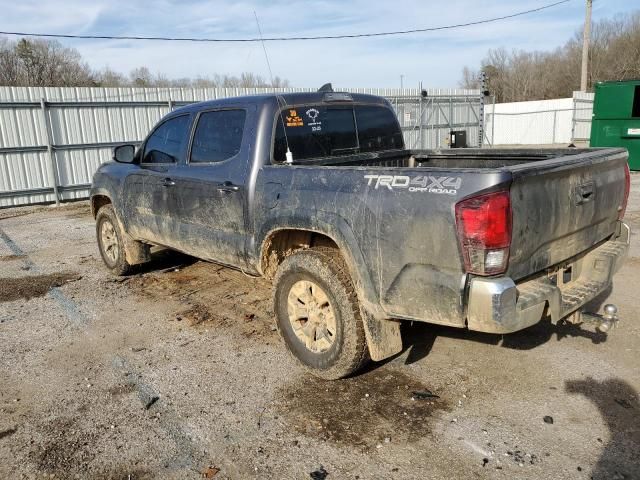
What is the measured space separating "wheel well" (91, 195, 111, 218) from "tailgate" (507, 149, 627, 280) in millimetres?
5419

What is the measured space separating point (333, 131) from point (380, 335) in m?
1.87

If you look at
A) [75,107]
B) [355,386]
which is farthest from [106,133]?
[355,386]

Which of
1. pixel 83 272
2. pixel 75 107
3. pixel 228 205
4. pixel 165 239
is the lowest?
pixel 83 272

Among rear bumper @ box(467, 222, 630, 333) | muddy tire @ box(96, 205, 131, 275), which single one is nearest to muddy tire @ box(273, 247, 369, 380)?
rear bumper @ box(467, 222, 630, 333)

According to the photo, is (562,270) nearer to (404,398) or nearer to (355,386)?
(404,398)

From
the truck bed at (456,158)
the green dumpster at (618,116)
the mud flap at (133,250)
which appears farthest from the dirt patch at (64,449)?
the green dumpster at (618,116)

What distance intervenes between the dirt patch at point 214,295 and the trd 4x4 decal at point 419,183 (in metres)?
2.03

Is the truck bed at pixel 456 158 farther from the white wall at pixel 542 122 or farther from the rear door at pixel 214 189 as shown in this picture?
the white wall at pixel 542 122

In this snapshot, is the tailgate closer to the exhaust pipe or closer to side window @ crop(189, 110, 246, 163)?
the exhaust pipe

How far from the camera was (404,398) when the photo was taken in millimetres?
3463

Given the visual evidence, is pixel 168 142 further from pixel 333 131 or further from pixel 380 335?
pixel 380 335

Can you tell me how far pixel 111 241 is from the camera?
21.6 ft

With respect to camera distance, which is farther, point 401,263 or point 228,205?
point 228,205

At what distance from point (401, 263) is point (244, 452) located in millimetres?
1378
